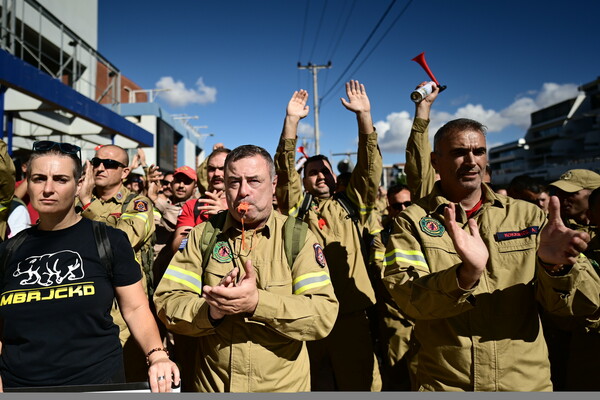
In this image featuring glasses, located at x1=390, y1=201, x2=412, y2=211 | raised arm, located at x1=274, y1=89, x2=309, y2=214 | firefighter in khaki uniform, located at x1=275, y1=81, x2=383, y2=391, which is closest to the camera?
firefighter in khaki uniform, located at x1=275, y1=81, x2=383, y2=391

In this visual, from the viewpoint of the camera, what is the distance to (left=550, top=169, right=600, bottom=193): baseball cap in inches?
149

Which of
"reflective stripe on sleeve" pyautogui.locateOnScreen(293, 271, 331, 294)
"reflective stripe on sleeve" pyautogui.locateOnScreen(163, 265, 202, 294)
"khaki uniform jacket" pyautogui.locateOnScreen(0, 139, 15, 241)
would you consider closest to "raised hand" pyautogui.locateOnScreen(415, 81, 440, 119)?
"reflective stripe on sleeve" pyautogui.locateOnScreen(293, 271, 331, 294)

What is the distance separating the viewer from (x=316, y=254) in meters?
2.33

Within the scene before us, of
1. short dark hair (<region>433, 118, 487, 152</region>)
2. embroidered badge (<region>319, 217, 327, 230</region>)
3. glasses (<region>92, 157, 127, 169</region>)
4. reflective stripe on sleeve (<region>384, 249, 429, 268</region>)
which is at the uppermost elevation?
glasses (<region>92, 157, 127, 169</region>)

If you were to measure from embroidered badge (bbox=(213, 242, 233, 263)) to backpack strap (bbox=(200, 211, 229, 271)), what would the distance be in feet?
0.10

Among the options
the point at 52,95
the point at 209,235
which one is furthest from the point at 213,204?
the point at 52,95

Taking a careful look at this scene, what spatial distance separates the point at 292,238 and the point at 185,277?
0.67 m

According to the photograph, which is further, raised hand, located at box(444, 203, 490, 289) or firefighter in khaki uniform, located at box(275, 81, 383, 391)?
firefighter in khaki uniform, located at box(275, 81, 383, 391)

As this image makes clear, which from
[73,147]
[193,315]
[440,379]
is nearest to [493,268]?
[440,379]

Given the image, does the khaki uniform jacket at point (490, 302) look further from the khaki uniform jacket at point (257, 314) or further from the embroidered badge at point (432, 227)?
the khaki uniform jacket at point (257, 314)

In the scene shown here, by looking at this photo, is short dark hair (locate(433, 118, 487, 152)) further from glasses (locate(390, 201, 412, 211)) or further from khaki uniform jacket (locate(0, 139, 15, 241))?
khaki uniform jacket (locate(0, 139, 15, 241))

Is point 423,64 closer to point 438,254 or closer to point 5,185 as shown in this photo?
point 438,254

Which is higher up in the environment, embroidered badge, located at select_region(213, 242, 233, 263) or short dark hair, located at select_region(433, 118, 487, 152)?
short dark hair, located at select_region(433, 118, 487, 152)

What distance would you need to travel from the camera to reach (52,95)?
10297mm
